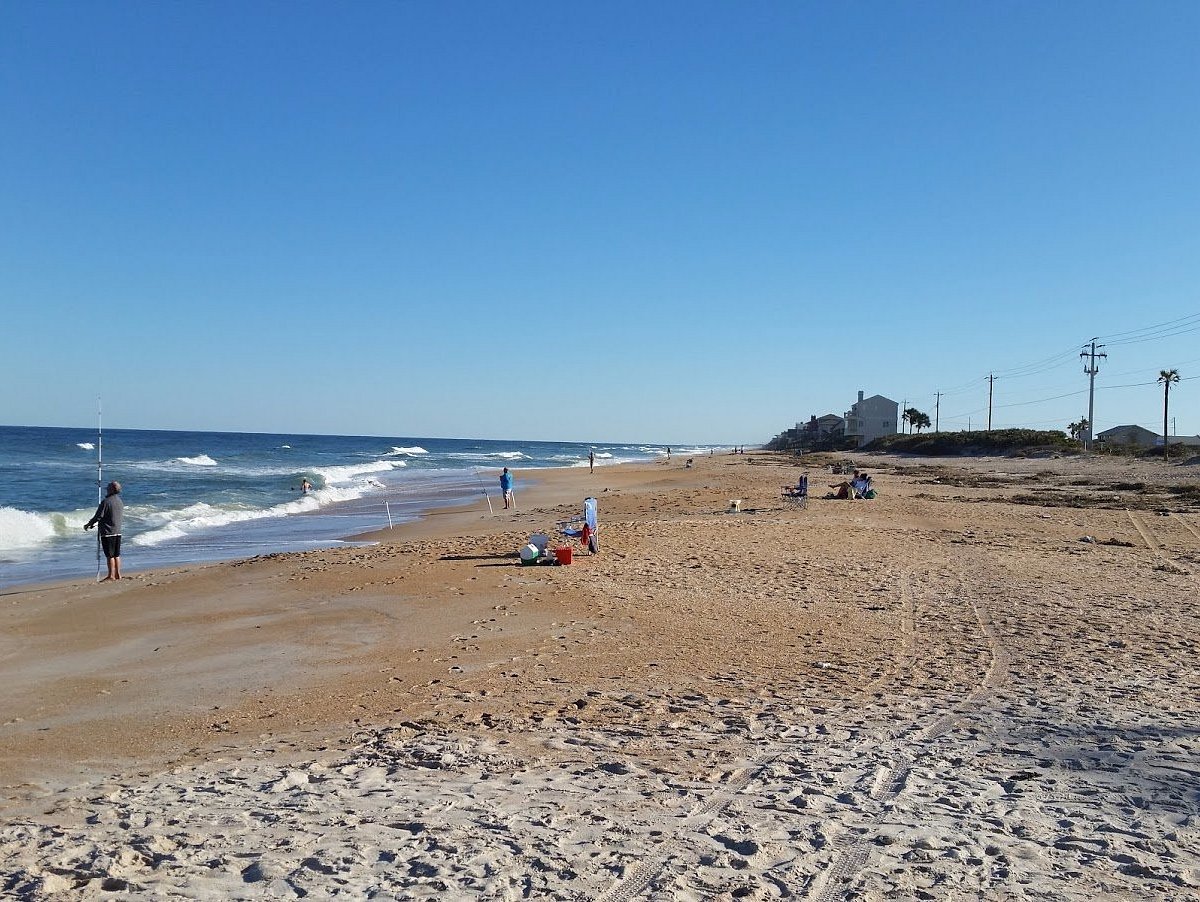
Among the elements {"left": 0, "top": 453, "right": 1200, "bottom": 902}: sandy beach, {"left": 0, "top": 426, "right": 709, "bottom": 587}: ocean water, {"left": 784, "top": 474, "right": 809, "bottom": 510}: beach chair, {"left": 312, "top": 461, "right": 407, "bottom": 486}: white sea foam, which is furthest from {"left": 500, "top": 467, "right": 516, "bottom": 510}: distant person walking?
{"left": 312, "top": 461, "right": 407, "bottom": 486}: white sea foam

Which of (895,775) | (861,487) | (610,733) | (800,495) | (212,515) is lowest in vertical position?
(212,515)

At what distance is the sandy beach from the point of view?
13.0ft

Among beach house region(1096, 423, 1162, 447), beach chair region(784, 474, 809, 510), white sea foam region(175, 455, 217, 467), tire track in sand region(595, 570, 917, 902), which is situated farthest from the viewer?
beach house region(1096, 423, 1162, 447)

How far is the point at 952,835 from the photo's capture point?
13.9 feet

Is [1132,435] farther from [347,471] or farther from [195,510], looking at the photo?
[195,510]

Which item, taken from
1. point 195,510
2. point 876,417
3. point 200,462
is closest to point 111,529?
point 195,510

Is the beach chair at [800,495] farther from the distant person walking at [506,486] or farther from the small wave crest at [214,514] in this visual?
the small wave crest at [214,514]

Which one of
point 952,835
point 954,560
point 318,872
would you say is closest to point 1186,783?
point 952,835

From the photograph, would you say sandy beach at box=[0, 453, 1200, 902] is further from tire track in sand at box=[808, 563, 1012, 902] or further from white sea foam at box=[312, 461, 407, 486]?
white sea foam at box=[312, 461, 407, 486]

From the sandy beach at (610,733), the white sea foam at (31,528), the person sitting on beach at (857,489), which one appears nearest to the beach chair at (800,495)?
the person sitting on beach at (857,489)

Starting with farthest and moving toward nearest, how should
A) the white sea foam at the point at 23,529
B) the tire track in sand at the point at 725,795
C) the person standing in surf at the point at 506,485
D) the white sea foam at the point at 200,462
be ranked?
the white sea foam at the point at 200,462 → the person standing in surf at the point at 506,485 → the white sea foam at the point at 23,529 → the tire track in sand at the point at 725,795

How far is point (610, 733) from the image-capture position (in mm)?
5953

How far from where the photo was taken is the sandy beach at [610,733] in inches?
156

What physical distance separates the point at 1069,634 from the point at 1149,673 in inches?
62.3
